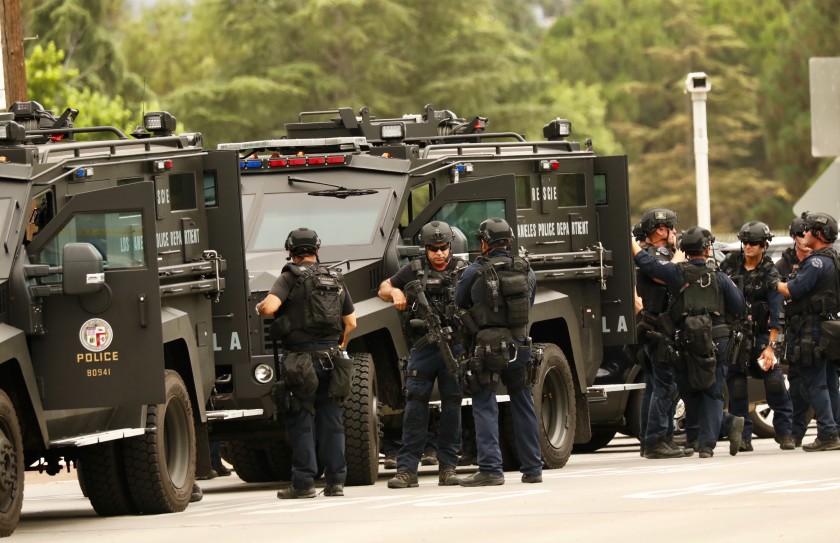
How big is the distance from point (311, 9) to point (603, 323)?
37.0m

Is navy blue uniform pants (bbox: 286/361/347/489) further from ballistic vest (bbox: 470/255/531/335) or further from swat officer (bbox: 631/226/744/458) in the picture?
swat officer (bbox: 631/226/744/458)

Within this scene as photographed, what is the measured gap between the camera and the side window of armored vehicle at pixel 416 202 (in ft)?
50.6

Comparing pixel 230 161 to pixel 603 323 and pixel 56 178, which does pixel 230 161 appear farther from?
pixel 603 323

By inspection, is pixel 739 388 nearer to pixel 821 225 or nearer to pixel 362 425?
pixel 821 225

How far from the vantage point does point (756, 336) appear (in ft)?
54.3

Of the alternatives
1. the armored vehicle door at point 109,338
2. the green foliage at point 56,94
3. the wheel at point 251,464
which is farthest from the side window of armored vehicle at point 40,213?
the green foliage at point 56,94

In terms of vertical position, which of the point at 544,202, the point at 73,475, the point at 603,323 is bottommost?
the point at 73,475

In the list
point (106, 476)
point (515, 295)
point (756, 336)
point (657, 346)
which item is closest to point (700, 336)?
point (657, 346)

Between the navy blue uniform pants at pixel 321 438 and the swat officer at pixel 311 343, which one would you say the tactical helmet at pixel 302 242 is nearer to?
the swat officer at pixel 311 343

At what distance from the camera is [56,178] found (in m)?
12.4

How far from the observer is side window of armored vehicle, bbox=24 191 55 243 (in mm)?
12305

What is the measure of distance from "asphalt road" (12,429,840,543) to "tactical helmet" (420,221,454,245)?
5.60ft

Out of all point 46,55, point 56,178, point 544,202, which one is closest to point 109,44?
point 46,55

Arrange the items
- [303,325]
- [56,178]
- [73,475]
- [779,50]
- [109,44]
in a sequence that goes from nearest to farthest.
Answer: [56,178] < [303,325] < [73,475] < [109,44] < [779,50]
